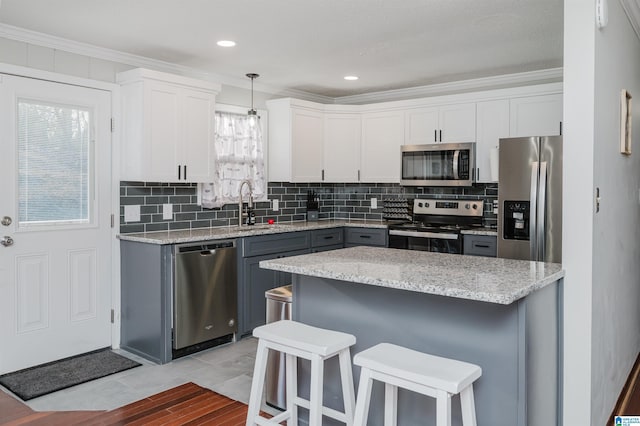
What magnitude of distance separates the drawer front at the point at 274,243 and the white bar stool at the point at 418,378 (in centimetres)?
232

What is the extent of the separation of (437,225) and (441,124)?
3.29 ft

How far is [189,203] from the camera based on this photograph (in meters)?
4.58

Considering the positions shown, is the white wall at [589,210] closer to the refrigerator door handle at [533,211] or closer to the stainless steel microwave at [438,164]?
the refrigerator door handle at [533,211]

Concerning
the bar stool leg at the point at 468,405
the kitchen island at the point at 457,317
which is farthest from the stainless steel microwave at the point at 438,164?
the bar stool leg at the point at 468,405

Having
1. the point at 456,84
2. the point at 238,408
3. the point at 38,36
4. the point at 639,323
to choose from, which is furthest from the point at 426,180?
the point at 38,36

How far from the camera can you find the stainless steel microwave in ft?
15.6

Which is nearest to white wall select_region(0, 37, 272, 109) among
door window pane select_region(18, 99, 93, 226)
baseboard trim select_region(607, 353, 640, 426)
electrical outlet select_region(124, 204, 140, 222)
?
door window pane select_region(18, 99, 93, 226)

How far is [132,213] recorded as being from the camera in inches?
164

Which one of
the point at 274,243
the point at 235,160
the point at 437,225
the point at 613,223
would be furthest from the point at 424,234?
the point at 613,223

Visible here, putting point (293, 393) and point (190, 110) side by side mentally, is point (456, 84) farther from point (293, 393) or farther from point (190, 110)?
point (293, 393)

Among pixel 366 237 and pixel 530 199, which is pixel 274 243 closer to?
pixel 366 237

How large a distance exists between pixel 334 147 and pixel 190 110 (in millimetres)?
1819

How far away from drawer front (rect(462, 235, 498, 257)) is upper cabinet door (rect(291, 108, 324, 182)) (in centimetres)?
172

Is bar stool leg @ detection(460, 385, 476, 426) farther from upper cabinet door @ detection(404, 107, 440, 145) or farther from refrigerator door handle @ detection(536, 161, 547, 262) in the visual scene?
upper cabinet door @ detection(404, 107, 440, 145)
